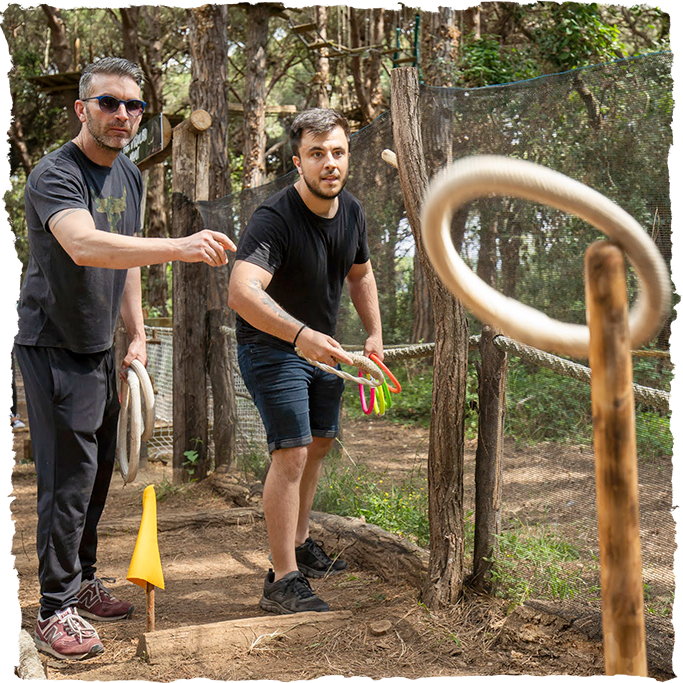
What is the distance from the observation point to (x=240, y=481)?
5918mm

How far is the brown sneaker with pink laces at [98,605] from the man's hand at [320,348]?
1509 millimetres

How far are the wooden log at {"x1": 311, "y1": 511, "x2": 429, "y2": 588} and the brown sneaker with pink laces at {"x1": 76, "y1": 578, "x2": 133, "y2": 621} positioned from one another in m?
1.18

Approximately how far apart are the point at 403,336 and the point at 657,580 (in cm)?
334

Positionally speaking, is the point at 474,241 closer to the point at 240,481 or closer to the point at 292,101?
the point at 240,481

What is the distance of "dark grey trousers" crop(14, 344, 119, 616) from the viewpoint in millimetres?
3082

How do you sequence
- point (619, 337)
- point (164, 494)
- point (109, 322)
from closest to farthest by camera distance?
point (619, 337)
point (109, 322)
point (164, 494)

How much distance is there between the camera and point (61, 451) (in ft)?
10.2

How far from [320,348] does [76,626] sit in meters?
1.46

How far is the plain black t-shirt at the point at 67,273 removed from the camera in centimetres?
293

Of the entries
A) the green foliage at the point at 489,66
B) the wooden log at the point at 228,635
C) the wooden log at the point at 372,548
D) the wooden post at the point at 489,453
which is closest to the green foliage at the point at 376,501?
the wooden log at the point at 372,548

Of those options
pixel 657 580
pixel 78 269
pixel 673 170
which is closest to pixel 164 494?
pixel 78 269

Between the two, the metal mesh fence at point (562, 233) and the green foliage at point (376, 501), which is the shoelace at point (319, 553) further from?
the metal mesh fence at point (562, 233)

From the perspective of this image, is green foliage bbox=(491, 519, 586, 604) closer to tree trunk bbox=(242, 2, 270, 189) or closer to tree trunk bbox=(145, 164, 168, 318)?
tree trunk bbox=(242, 2, 270, 189)

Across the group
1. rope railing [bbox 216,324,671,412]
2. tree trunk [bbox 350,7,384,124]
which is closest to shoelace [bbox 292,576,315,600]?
rope railing [bbox 216,324,671,412]
